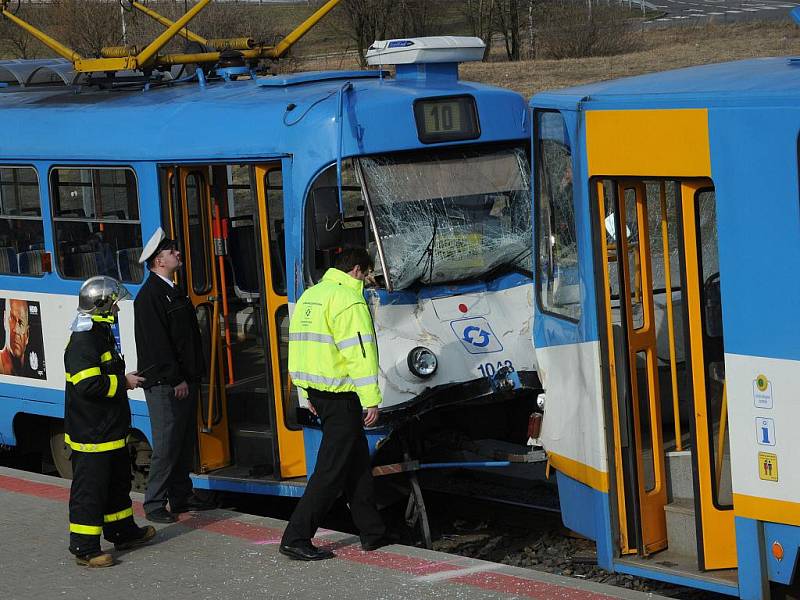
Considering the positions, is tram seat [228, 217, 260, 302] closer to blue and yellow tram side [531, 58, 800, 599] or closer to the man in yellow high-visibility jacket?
the man in yellow high-visibility jacket

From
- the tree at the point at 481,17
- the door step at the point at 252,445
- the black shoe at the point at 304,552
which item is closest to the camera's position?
the black shoe at the point at 304,552

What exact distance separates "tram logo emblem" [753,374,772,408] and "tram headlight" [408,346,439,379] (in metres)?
2.54

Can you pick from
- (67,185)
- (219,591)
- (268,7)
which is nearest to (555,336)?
(219,591)

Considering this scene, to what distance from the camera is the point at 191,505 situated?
8133 millimetres

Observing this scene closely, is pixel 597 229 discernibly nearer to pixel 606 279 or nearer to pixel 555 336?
pixel 606 279

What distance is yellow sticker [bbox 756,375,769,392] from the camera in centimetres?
548

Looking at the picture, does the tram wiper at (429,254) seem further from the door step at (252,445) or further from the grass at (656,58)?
the grass at (656,58)

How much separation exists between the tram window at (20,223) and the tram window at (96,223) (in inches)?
8.6

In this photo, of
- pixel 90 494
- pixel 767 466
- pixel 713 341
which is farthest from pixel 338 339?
pixel 767 466

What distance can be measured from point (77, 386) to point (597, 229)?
9.28 feet

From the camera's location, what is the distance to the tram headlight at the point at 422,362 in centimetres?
766

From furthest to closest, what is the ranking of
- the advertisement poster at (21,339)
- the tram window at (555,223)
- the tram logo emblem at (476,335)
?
the advertisement poster at (21,339) < the tram logo emblem at (476,335) < the tram window at (555,223)

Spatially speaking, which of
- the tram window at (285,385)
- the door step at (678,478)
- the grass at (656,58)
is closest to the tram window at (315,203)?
the tram window at (285,385)

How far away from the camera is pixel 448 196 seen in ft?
26.8
